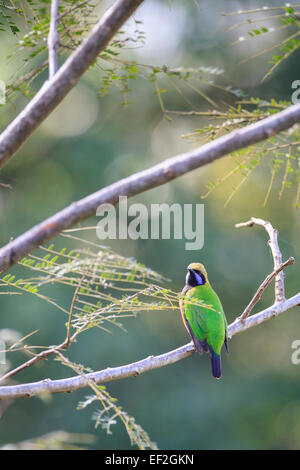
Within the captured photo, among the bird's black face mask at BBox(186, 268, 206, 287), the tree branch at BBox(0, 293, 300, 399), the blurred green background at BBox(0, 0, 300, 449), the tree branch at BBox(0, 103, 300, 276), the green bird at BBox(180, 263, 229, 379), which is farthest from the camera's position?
the blurred green background at BBox(0, 0, 300, 449)

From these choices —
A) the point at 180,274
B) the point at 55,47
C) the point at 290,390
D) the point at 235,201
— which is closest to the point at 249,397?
the point at 290,390

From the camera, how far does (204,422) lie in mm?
6801

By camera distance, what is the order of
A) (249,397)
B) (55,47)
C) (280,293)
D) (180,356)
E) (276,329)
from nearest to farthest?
(55,47)
(180,356)
(280,293)
(249,397)
(276,329)

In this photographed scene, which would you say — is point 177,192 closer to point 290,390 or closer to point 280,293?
point 290,390

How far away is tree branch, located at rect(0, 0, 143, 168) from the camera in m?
1.01

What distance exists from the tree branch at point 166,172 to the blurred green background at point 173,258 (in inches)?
210

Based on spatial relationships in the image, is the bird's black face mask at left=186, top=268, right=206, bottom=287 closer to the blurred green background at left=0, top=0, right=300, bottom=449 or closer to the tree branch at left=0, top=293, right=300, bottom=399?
the tree branch at left=0, top=293, right=300, bottom=399

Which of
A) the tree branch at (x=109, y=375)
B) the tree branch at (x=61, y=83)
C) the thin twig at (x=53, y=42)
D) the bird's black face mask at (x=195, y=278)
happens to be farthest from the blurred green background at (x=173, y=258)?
the tree branch at (x=61, y=83)

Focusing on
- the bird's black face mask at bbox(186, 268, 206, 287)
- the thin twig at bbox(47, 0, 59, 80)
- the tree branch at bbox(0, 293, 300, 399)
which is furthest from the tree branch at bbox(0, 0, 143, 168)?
the bird's black face mask at bbox(186, 268, 206, 287)

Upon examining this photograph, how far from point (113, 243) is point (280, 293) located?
5096 mm

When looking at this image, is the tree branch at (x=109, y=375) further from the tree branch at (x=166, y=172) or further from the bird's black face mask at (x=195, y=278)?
the bird's black face mask at (x=195, y=278)

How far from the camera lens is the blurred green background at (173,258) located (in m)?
6.60

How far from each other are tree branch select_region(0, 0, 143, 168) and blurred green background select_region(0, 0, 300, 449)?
5.23 metres

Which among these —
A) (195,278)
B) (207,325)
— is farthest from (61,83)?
(195,278)
